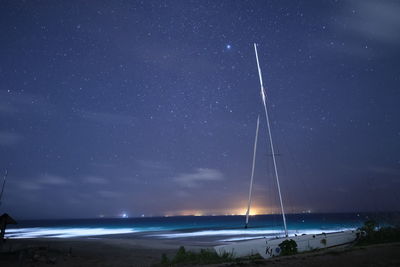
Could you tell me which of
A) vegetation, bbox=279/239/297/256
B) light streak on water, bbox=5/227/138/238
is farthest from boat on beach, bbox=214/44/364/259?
light streak on water, bbox=5/227/138/238

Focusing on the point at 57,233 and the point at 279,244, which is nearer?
the point at 279,244

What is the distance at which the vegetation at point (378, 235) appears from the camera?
18.3 m

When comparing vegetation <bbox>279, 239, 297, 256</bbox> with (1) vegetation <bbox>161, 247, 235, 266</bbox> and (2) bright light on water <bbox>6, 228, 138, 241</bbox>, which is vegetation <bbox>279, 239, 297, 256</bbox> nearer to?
(1) vegetation <bbox>161, 247, 235, 266</bbox>

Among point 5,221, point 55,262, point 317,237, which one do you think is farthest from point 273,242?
point 5,221

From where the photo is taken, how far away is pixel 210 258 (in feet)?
53.9

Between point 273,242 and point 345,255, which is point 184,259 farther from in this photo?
point 345,255

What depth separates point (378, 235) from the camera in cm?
1944

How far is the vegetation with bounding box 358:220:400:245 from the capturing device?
1828 cm

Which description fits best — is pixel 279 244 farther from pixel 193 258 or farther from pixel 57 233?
pixel 57 233

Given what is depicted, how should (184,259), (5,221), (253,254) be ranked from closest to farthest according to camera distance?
(184,259), (253,254), (5,221)

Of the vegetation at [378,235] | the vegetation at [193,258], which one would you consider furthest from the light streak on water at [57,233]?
the vegetation at [378,235]

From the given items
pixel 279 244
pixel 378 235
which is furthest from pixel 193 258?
pixel 378 235

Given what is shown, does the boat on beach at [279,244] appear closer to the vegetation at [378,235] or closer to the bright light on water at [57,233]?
the vegetation at [378,235]

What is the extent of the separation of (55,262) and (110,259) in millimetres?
4544
